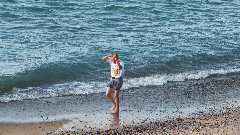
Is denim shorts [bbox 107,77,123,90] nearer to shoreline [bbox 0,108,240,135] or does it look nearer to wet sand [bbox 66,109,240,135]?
shoreline [bbox 0,108,240,135]

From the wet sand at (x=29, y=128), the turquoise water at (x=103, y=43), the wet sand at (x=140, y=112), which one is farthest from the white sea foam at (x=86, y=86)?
the wet sand at (x=29, y=128)

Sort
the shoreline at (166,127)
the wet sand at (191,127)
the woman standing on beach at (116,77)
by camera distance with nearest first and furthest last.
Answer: the wet sand at (191,127)
the shoreline at (166,127)
the woman standing on beach at (116,77)

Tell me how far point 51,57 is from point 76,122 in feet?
22.3

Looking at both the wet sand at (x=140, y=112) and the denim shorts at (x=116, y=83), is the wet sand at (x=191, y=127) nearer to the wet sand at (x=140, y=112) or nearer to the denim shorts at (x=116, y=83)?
the wet sand at (x=140, y=112)

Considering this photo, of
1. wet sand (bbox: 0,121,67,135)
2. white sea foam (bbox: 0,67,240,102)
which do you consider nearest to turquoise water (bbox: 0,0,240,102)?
white sea foam (bbox: 0,67,240,102)

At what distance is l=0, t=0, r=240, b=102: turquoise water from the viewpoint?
63.9 feet

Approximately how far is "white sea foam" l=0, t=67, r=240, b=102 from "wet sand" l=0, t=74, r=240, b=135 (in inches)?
17.7

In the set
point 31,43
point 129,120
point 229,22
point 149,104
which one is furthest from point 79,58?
point 229,22

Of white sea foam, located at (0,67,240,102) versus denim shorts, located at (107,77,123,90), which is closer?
denim shorts, located at (107,77,123,90)

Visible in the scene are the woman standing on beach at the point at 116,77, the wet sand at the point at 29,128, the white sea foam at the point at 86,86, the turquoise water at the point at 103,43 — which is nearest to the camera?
the wet sand at the point at 29,128

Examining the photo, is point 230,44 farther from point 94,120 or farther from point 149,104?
point 94,120

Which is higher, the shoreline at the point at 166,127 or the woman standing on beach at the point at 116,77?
the woman standing on beach at the point at 116,77

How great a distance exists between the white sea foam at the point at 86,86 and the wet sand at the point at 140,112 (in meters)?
0.45

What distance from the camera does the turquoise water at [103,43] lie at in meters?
19.5
